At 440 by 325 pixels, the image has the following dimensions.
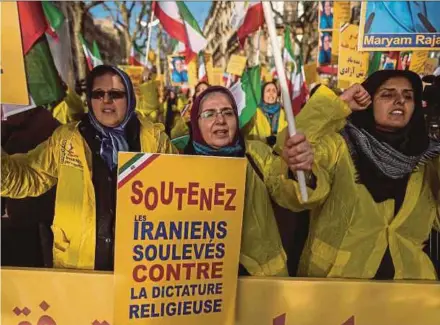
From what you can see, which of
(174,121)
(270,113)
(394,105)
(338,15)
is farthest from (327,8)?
(394,105)

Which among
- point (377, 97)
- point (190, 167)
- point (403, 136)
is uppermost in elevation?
point (377, 97)

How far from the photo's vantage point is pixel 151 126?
2.43 m

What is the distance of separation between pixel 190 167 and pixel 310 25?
Answer: 8.63m

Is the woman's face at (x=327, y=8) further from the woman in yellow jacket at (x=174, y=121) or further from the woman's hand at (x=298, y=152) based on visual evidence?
the woman's hand at (x=298, y=152)

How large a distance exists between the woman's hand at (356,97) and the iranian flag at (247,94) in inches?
68.6

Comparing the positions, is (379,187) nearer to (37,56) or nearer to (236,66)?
(37,56)

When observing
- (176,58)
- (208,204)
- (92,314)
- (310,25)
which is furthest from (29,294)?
(310,25)

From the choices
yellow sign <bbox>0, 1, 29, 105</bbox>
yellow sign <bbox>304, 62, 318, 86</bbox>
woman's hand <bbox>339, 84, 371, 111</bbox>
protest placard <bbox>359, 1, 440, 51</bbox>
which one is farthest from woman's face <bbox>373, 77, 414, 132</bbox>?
yellow sign <bbox>304, 62, 318, 86</bbox>

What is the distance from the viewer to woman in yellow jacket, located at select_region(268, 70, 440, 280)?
2.25 metres

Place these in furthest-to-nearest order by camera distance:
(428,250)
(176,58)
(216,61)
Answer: (216,61)
(176,58)
(428,250)

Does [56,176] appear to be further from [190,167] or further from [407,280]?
[407,280]

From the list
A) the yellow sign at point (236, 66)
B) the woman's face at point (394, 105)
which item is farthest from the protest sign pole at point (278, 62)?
the yellow sign at point (236, 66)

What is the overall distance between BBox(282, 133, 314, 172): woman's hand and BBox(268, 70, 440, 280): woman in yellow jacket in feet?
0.57

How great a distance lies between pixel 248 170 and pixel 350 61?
168 cm
